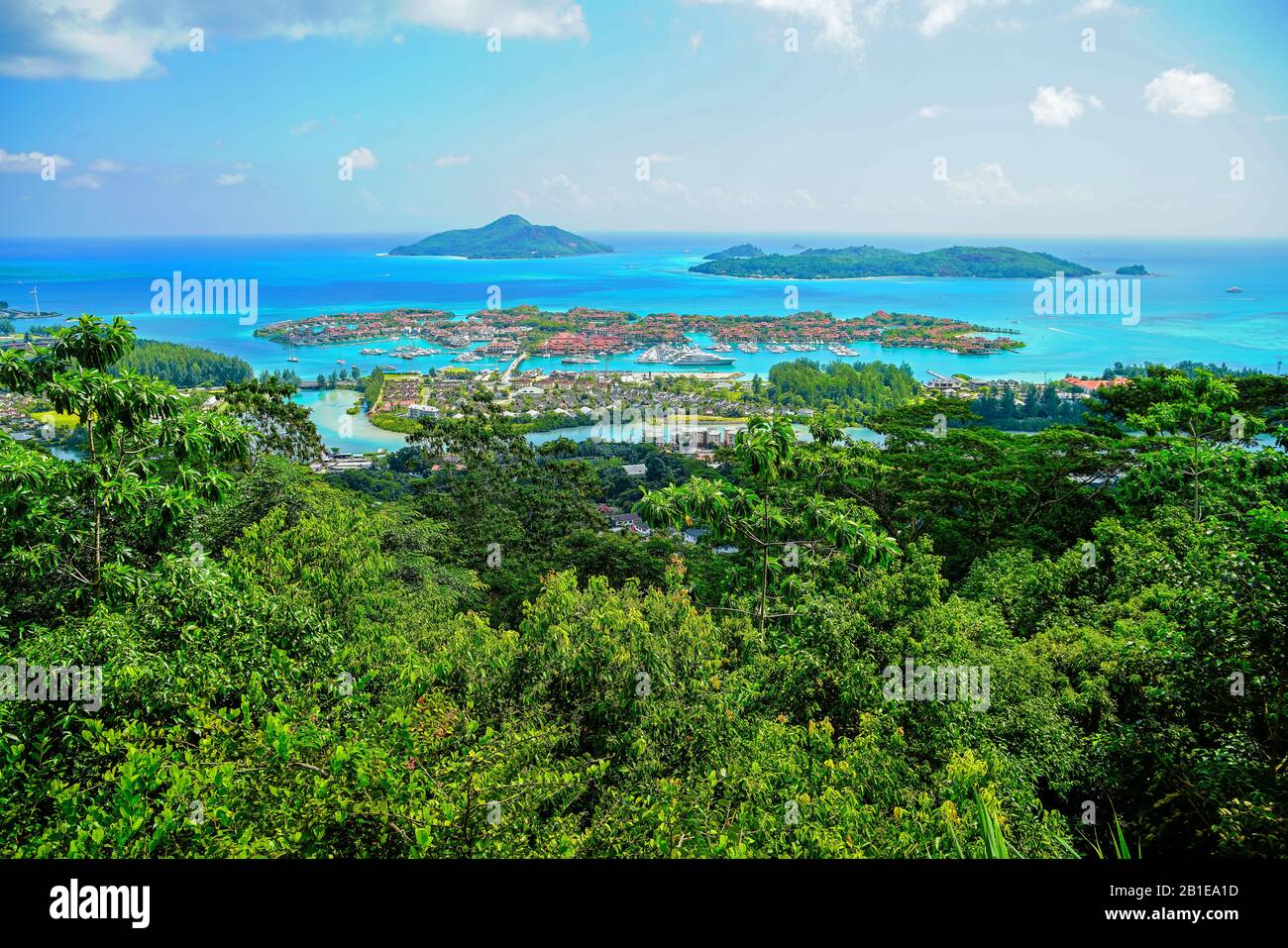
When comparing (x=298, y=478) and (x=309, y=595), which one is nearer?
(x=309, y=595)

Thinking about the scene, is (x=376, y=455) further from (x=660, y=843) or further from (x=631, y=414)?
(x=660, y=843)

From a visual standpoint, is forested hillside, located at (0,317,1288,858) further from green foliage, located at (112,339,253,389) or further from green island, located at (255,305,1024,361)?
green island, located at (255,305,1024,361)

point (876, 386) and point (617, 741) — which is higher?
point (876, 386)
